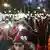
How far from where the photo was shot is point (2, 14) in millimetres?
1362

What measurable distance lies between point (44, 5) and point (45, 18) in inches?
5.6

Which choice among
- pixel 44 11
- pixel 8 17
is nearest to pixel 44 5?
pixel 44 11

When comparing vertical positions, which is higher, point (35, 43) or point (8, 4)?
point (8, 4)

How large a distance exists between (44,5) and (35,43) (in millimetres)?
426

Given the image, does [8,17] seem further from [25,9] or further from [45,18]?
[45,18]

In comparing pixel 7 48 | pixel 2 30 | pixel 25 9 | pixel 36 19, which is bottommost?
pixel 7 48

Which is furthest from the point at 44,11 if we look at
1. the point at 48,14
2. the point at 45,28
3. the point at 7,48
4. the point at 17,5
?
the point at 7,48

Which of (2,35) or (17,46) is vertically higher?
(2,35)

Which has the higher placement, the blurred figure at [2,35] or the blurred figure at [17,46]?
the blurred figure at [2,35]

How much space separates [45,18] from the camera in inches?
54.4

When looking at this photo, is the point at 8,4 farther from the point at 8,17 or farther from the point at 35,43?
the point at 35,43

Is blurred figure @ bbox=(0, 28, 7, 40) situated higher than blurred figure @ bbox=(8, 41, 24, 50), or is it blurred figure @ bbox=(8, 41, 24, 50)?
blurred figure @ bbox=(0, 28, 7, 40)

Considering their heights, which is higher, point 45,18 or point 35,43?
point 45,18

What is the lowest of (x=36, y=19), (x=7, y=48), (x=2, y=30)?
(x=7, y=48)
